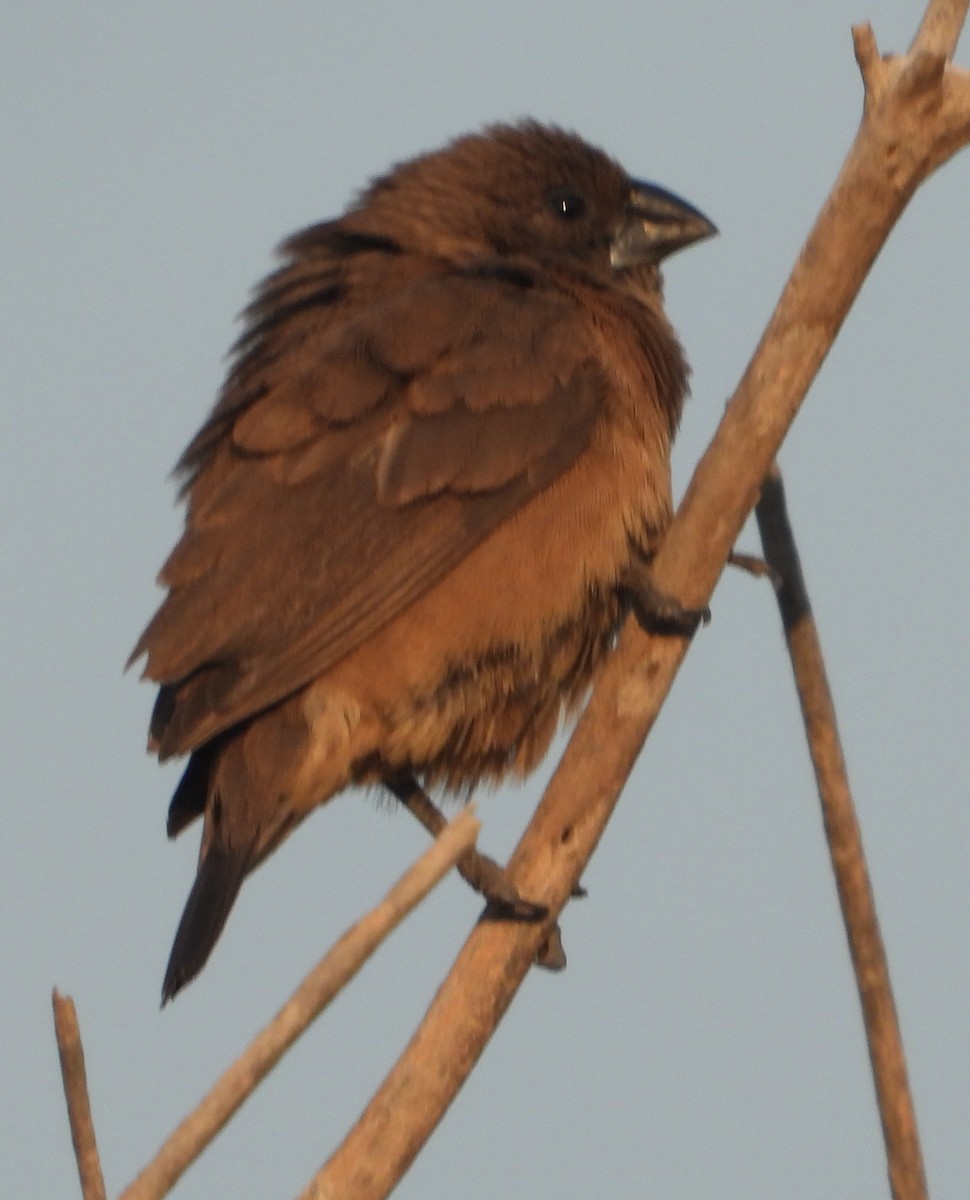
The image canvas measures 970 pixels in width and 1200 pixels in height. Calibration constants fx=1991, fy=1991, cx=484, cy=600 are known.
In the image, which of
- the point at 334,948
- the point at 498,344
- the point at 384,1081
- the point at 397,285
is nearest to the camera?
the point at 334,948

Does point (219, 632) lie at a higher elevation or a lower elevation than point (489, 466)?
Result: lower

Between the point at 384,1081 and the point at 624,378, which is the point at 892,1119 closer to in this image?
the point at 384,1081

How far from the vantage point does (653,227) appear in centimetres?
522

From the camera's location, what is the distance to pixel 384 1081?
2.72m

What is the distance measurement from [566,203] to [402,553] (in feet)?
4.89

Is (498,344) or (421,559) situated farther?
(498,344)

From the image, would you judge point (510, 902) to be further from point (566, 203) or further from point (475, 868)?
point (566, 203)

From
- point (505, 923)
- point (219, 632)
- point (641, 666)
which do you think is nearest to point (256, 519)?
point (219, 632)

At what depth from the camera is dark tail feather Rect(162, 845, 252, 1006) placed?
12.1 feet

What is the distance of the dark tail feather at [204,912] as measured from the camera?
12.1 feet

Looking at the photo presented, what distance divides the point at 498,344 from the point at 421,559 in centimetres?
59

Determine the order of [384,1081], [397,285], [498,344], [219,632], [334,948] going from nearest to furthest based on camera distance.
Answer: [334,948], [384,1081], [219,632], [498,344], [397,285]

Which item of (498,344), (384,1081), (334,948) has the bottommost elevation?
(384,1081)

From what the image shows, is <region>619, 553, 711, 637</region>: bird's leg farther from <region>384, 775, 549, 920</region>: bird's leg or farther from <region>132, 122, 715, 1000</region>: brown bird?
<region>384, 775, 549, 920</region>: bird's leg
